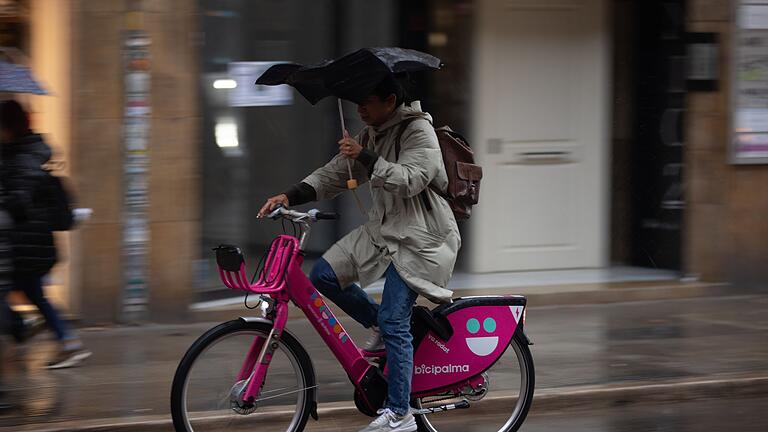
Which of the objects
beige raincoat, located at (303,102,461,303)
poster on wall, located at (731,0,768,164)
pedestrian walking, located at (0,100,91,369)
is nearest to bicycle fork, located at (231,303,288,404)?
beige raincoat, located at (303,102,461,303)

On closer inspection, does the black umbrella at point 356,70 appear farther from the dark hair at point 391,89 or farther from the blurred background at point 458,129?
the blurred background at point 458,129

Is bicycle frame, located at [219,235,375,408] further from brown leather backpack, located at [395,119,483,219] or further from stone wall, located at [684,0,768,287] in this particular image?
stone wall, located at [684,0,768,287]

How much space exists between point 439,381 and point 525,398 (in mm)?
530

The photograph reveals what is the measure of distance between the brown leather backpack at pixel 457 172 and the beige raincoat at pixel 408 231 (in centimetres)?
3

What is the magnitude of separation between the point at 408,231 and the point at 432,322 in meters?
0.50

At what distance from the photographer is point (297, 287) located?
5.25 m

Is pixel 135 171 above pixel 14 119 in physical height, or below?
below

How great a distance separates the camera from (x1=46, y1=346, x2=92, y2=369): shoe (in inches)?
280

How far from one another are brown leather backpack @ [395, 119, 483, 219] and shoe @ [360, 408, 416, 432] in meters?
0.98

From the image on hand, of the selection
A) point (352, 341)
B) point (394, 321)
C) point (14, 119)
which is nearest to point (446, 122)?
point (14, 119)

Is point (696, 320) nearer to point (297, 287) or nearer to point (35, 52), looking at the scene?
point (297, 287)

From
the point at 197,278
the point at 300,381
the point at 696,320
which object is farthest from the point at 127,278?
the point at 696,320

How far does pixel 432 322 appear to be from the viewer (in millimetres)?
5512

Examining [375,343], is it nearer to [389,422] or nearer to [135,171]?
[389,422]
